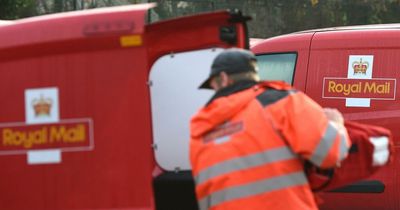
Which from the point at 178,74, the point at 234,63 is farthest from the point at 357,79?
the point at 234,63

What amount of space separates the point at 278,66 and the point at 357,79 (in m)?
0.76

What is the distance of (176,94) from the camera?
3449 mm

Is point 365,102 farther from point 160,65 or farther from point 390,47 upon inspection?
point 160,65

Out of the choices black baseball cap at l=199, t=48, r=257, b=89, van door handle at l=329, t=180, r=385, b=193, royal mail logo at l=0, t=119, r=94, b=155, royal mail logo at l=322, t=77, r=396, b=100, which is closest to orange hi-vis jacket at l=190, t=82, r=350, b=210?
black baseball cap at l=199, t=48, r=257, b=89

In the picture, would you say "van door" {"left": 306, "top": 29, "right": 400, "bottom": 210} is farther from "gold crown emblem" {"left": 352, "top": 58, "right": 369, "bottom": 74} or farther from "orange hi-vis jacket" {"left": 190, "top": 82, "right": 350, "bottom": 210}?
"orange hi-vis jacket" {"left": 190, "top": 82, "right": 350, "bottom": 210}

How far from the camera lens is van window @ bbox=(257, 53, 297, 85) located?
5.54 meters

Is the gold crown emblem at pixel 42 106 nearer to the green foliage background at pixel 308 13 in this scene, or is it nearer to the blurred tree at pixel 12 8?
the blurred tree at pixel 12 8

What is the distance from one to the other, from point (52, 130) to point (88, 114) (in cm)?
18

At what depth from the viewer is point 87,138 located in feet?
9.42

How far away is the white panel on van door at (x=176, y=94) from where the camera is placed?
3436mm

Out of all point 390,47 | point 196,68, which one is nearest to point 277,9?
point 390,47

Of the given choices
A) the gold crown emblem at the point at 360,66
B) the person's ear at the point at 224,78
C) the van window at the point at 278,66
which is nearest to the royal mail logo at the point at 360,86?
the gold crown emblem at the point at 360,66

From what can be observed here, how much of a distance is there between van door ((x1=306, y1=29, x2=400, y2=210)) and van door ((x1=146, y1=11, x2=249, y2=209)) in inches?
77.9

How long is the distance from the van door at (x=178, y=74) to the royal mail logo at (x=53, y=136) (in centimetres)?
61
